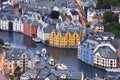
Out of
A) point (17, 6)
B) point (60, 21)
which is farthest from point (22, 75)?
point (17, 6)

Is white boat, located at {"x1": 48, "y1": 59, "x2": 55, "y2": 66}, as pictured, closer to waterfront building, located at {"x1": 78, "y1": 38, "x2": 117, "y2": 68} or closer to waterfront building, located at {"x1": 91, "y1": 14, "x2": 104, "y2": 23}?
waterfront building, located at {"x1": 78, "y1": 38, "x2": 117, "y2": 68}

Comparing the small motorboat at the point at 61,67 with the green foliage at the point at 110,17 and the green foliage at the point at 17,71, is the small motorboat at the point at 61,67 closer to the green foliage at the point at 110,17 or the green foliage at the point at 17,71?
the green foliage at the point at 17,71

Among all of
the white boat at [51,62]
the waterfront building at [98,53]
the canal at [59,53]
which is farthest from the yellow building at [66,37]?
the white boat at [51,62]

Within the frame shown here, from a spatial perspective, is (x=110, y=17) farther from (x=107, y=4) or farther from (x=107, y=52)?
(x=107, y=52)

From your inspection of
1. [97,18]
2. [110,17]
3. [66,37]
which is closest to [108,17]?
[110,17]

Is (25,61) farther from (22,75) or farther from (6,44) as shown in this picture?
(6,44)
